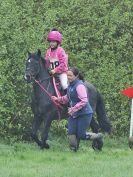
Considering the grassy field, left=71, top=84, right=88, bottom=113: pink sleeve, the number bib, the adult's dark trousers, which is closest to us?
the grassy field

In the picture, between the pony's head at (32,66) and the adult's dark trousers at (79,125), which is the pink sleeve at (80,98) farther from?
the pony's head at (32,66)

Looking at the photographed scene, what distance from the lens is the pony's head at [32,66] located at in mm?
14312

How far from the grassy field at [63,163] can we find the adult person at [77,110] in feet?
1.13

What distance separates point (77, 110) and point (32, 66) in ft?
5.53

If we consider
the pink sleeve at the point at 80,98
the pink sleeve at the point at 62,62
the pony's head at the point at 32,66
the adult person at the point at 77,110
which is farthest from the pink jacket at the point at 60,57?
the pink sleeve at the point at 80,98

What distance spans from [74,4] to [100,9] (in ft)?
3.25

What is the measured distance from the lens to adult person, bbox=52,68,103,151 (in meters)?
13.4

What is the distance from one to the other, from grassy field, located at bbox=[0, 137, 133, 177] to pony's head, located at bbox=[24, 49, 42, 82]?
1.57m

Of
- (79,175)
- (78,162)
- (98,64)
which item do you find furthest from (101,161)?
(98,64)

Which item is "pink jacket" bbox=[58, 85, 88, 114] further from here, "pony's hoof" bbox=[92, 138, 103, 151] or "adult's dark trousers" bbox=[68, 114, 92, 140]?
"pony's hoof" bbox=[92, 138, 103, 151]

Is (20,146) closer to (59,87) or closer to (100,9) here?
(59,87)

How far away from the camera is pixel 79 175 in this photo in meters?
9.94

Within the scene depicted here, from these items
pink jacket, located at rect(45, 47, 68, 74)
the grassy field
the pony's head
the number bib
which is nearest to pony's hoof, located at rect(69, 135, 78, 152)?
the grassy field

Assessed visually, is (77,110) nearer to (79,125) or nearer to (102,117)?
(79,125)
